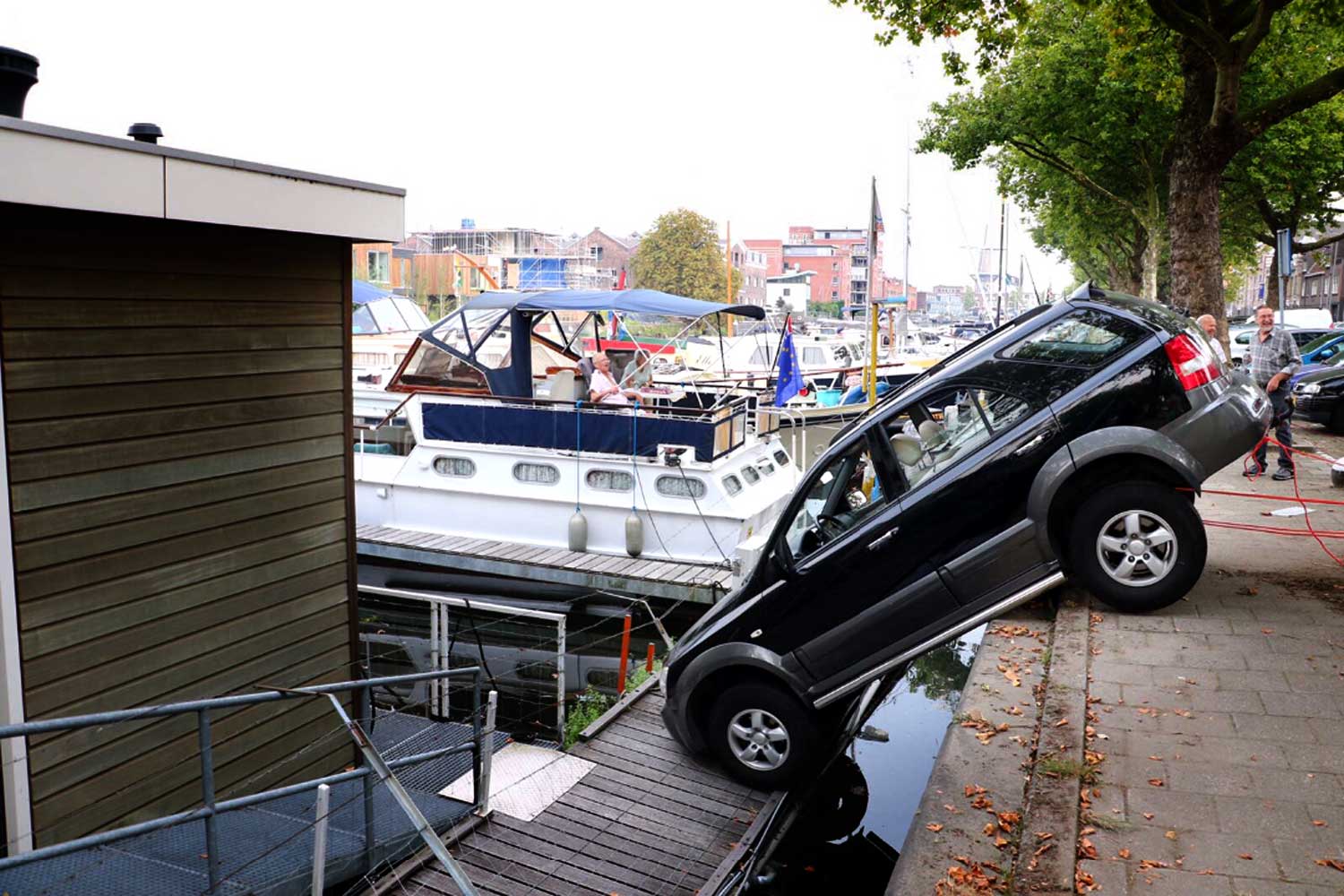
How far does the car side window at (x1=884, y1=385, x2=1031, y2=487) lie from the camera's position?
685 centimetres

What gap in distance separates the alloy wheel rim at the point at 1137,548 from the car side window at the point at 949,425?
3.13 ft

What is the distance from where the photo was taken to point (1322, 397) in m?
19.7

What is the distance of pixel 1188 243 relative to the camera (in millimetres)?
17594

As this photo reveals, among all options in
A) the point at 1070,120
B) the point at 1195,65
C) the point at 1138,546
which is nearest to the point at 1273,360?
the point at 1195,65

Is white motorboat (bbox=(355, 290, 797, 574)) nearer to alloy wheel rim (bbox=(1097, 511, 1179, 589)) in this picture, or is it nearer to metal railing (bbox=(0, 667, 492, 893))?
metal railing (bbox=(0, 667, 492, 893))

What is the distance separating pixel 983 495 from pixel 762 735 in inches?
92.3

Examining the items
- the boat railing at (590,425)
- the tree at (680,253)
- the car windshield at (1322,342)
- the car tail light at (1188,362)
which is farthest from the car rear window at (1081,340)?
the tree at (680,253)

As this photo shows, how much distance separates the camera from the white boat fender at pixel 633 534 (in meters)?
15.1

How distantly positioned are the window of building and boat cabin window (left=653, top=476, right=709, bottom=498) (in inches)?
2645

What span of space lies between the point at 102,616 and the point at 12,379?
1.32 metres

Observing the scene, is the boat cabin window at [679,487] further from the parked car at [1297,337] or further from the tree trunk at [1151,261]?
the tree trunk at [1151,261]

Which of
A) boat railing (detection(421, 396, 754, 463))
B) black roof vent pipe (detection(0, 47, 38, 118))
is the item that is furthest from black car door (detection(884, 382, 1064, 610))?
boat railing (detection(421, 396, 754, 463))

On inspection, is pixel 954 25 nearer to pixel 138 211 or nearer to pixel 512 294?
pixel 512 294

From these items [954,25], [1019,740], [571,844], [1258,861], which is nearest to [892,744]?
[1019,740]
